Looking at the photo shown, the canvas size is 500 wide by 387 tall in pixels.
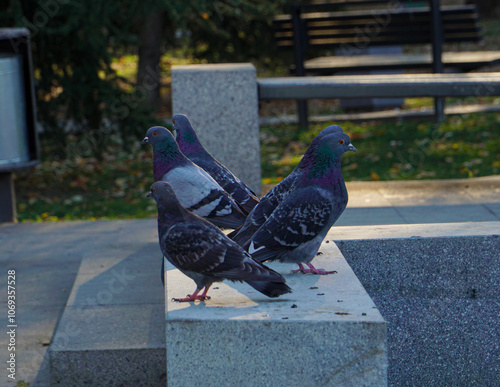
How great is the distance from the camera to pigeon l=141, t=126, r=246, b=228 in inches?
164

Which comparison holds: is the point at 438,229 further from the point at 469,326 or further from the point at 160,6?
the point at 160,6

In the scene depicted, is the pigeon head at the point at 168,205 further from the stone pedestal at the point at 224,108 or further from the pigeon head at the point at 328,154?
the stone pedestal at the point at 224,108

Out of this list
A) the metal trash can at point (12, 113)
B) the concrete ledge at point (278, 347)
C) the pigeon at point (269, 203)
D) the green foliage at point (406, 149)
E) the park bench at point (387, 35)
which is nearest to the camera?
the concrete ledge at point (278, 347)

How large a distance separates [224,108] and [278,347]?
385cm

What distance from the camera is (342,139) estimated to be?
3717mm

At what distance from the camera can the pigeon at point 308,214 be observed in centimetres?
359

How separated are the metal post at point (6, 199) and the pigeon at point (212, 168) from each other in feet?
10.3

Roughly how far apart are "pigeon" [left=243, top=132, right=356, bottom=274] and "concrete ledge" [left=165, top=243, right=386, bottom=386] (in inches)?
23.6

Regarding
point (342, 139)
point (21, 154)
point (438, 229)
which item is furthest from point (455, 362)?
point (21, 154)

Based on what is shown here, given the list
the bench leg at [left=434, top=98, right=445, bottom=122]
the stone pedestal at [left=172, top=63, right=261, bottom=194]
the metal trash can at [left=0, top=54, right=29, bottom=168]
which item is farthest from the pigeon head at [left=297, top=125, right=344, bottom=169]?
the bench leg at [left=434, top=98, right=445, bottom=122]

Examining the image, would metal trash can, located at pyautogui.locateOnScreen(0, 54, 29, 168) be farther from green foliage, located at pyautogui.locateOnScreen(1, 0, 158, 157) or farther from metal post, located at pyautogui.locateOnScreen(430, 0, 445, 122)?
metal post, located at pyautogui.locateOnScreen(430, 0, 445, 122)

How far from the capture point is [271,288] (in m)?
3.21

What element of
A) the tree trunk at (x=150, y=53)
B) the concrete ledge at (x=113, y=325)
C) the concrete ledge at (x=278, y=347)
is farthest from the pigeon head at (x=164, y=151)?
the tree trunk at (x=150, y=53)

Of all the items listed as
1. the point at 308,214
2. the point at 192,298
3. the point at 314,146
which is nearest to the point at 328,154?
the point at 314,146
